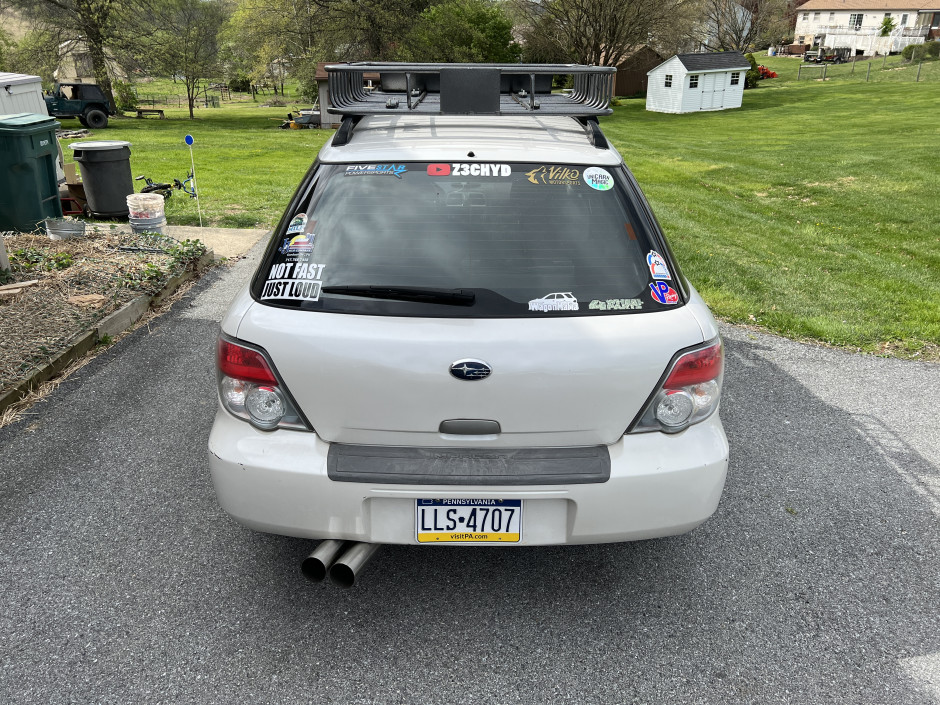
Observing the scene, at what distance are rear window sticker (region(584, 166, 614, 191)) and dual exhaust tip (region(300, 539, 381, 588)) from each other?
165cm

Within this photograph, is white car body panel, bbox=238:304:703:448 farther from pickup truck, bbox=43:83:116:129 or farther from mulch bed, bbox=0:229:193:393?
pickup truck, bbox=43:83:116:129

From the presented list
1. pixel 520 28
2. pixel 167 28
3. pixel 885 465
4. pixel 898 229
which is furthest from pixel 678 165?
pixel 520 28

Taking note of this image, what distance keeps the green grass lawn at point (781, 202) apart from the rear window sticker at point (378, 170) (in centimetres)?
457

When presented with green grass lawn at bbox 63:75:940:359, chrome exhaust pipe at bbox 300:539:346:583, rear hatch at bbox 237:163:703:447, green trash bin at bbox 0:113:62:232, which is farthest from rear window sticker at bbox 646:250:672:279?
green trash bin at bbox 0:113:62:232

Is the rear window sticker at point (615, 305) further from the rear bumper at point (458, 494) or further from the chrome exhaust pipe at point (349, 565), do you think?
the chrome exhaust pipe at point (349, 565)

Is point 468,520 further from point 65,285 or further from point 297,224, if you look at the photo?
point 65,285

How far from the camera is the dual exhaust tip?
2.66 metres

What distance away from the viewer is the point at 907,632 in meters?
2.92

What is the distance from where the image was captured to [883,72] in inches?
2227

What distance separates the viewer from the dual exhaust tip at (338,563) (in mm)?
2658

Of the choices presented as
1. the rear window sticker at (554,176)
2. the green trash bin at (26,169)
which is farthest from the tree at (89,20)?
the rear window sticker at (554,176)

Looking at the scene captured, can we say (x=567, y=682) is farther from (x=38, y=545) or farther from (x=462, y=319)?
(x=38, y=545)

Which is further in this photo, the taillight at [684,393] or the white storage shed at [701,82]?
the white storage shed at [701,82]

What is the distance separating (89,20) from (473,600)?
124 feet
